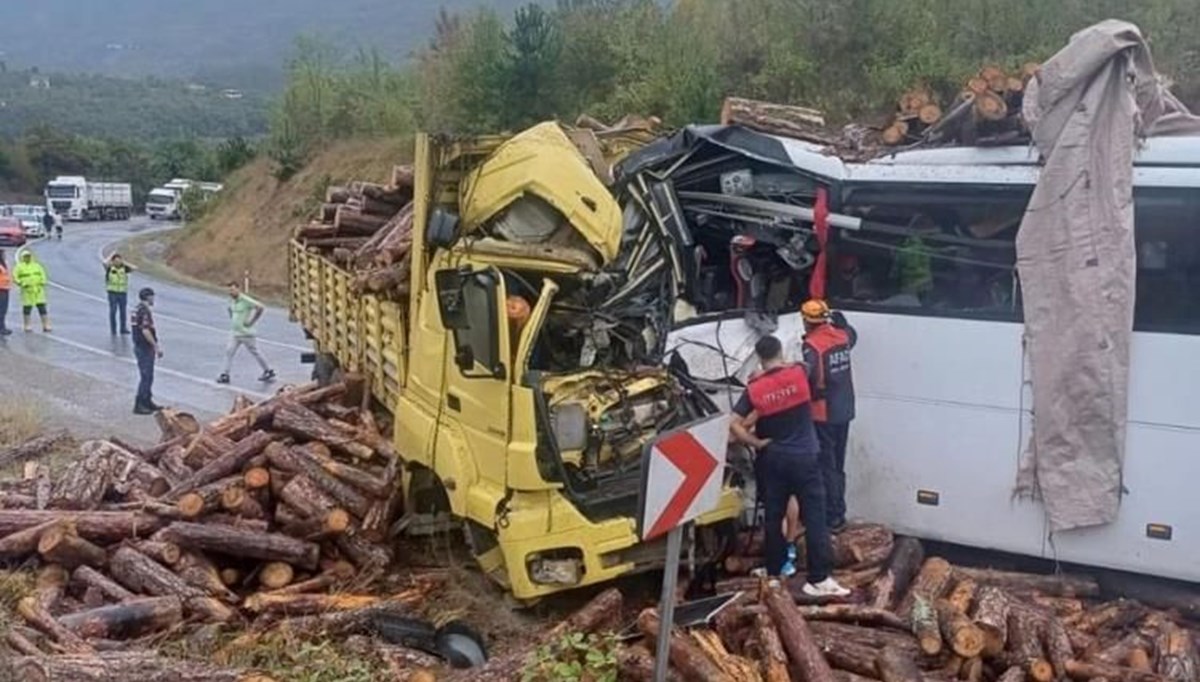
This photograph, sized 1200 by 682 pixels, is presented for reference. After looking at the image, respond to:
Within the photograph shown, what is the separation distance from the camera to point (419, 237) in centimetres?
816

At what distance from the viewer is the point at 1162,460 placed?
692 cm

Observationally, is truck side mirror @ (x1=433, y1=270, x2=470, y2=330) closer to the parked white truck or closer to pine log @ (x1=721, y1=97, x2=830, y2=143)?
pine log @ (x1=721, y1=97, x2=830, y2=143)

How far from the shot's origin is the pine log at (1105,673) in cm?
627

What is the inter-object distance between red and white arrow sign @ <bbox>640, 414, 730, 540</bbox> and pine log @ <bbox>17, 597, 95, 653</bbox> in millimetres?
3434

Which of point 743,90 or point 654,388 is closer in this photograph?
point 654,388

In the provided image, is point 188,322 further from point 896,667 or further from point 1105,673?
point 1105,673

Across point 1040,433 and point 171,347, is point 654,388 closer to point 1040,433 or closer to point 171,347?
point 1040,433

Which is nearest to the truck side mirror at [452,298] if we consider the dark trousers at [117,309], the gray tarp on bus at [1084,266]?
the gray tarp on bus at [1084,266]

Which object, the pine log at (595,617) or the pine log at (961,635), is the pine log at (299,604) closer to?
the pine log at (595,617)

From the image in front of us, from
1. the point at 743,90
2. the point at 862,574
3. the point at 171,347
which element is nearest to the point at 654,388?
the point at 862,574

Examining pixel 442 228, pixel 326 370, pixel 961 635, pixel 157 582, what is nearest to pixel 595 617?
pixel 961 635

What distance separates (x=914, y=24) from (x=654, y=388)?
63.0ft

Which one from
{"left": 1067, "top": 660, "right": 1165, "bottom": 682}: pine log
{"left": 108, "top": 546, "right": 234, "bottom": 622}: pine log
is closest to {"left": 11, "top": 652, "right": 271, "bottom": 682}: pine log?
{"left": 108, "top": 546, "right": 234, "bottom": 622}: pine log

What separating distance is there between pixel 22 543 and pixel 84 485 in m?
1.26
